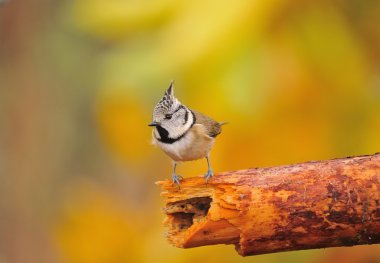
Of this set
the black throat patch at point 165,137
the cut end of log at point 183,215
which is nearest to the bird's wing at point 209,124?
the black throat patch at point 165,137

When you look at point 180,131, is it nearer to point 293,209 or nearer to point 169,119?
point 169,119

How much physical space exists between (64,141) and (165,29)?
14.9 feet

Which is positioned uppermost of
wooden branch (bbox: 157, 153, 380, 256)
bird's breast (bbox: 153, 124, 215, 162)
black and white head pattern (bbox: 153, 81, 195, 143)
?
black and white head pattern (bbox: 153, 81, 195, 143)

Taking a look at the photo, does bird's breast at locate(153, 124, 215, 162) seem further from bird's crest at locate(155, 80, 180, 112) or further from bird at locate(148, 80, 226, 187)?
bird's crest at locate(155, 80, 180, 112)

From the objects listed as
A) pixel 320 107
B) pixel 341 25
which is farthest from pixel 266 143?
pixel 341 25

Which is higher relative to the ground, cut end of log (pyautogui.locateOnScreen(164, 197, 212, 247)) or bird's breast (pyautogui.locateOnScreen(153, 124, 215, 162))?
bird's breast (pyautogui.locateOnScreen(153, 124, 215, 162))

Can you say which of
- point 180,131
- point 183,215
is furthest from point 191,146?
point 183,215

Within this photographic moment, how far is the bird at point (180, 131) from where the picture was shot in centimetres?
443

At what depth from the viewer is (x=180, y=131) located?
4.51 metres

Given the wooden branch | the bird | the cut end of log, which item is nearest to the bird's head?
the bird

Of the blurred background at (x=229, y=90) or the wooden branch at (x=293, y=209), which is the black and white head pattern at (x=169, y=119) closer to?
the blurred background at (x=229, y=90)

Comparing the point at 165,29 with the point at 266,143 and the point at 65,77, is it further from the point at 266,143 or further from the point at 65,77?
the point at 65,77

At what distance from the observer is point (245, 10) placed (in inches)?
155

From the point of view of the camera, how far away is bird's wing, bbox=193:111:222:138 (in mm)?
4562
